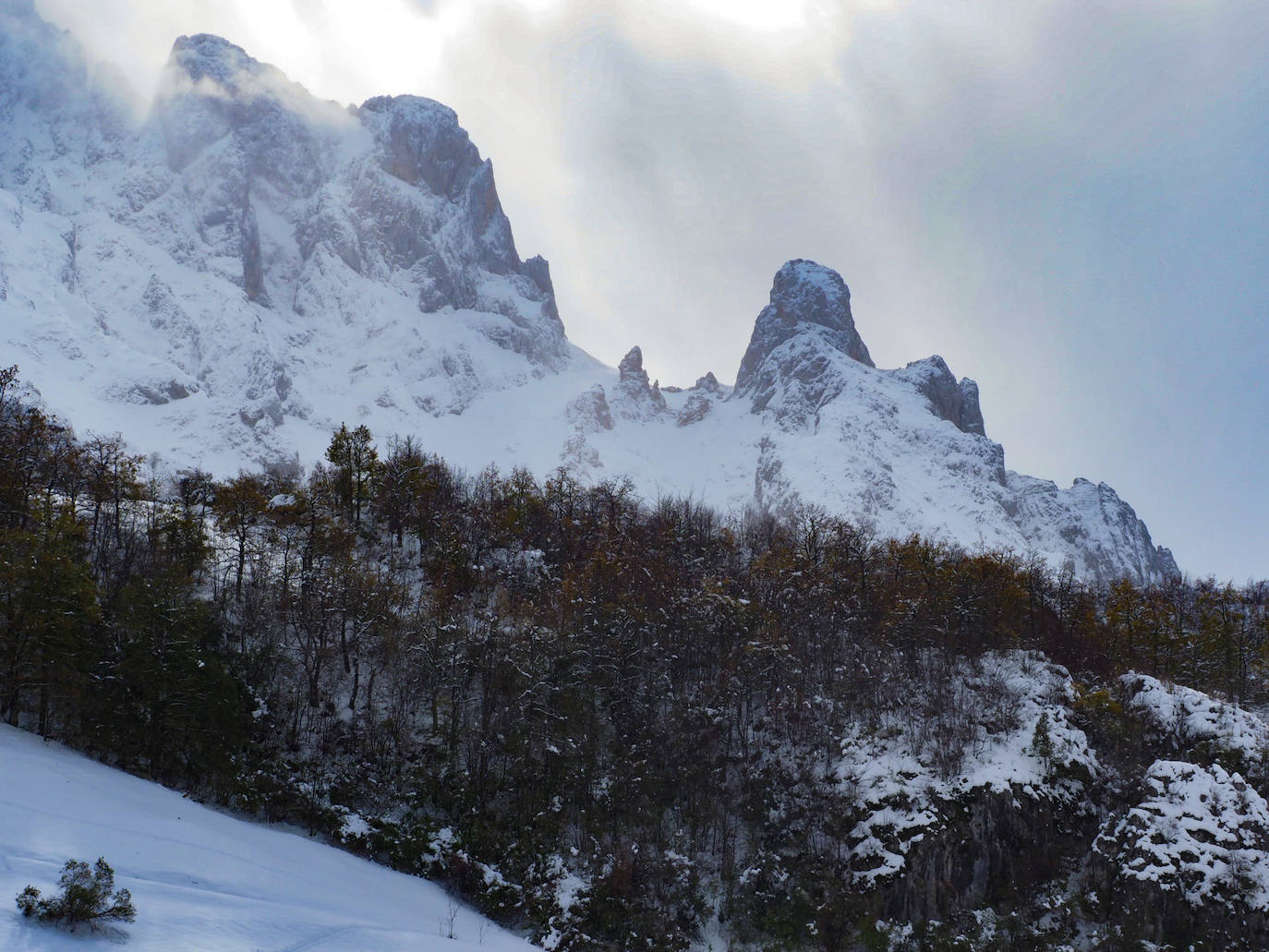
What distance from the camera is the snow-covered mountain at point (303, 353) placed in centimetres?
12288

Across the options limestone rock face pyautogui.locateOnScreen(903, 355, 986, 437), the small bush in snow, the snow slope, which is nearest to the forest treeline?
the snow slope

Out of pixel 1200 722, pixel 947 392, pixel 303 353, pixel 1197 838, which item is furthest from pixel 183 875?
pixel 947 392

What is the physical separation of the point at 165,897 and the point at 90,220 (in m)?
191

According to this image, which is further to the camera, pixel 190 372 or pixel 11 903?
pixel 190 372

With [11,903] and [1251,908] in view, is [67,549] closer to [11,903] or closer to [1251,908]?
[11,903]

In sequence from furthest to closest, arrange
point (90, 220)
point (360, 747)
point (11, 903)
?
point (90, 220) < point (360, 747) < point (11, 903)

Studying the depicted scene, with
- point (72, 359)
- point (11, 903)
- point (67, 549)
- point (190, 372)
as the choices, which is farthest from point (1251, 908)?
point (190, 372)

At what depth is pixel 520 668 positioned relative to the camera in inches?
1352

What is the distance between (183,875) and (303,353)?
6803 inches

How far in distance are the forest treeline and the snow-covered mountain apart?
72.3 meters

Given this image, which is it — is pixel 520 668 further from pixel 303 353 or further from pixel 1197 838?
pixel 303 353

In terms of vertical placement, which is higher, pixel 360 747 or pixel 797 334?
pixel 797 334

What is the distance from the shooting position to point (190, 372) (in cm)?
13938

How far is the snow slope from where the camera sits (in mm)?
10873
